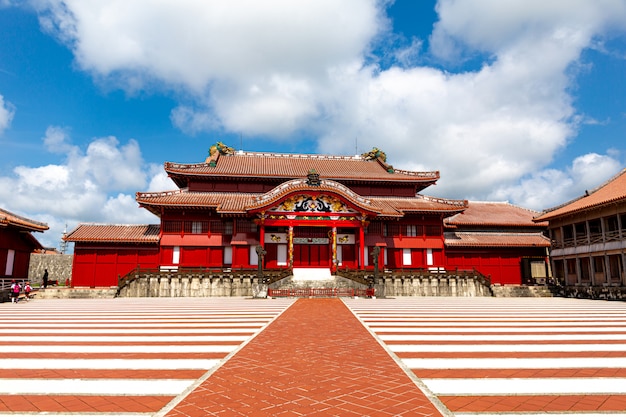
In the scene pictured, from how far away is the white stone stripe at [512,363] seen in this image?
6.76 meters

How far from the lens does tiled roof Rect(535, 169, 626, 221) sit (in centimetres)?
2725

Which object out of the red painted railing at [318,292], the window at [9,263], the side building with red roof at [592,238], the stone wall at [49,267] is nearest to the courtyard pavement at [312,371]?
the red painted railing at [318,292]

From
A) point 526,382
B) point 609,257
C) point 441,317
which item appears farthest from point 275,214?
point 526,382

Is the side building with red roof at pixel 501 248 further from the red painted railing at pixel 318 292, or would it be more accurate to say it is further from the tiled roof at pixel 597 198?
the red painted railing at pixel 318 292

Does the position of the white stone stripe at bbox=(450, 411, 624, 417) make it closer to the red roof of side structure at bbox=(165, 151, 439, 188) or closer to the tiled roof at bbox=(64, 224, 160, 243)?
the tiled roof at bbox=(64, 224, 160, 243)

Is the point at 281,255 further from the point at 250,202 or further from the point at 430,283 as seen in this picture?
the point at 430,283

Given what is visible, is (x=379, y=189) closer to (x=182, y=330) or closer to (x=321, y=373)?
(x=182, y=330)

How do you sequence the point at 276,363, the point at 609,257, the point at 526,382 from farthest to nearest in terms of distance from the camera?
1. the point at 609,257
2. the point at 276,363
3. the point at 526,382

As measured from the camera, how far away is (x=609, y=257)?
29266 mm

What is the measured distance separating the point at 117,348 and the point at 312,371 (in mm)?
4559

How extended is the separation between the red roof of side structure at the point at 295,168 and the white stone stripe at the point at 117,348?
92.6ft

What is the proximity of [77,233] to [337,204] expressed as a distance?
815 inches

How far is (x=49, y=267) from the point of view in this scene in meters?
46.9

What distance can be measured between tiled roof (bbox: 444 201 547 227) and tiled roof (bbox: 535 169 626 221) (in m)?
Result: 3.67
